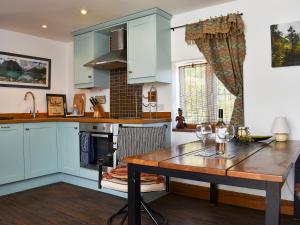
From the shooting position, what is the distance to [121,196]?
10.5 feet

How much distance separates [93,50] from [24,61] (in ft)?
3.82

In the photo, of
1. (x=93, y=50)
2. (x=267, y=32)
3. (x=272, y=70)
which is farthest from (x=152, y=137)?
(x=93, y=50)

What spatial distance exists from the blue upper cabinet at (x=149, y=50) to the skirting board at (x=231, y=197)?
1395mm

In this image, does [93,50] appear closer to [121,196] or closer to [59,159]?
[59,159]

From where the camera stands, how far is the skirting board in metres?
2.64

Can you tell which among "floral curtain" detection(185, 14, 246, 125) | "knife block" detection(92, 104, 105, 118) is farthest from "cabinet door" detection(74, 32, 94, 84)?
"floral curtain" detection(185, 14, 246, 125)

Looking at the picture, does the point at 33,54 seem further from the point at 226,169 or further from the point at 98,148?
the point at 226,169

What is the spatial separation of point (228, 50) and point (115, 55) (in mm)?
1529

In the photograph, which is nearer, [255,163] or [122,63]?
[255,163]

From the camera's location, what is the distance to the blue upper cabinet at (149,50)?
319 cm

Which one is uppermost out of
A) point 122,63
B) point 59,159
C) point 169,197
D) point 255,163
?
point 122,63

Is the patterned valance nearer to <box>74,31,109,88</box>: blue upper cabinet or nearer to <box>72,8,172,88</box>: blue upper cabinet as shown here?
<box>72,8,172,88</box>: blue upper cabinet

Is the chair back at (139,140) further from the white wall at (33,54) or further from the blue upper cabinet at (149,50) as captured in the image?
the white wall at (33,54)

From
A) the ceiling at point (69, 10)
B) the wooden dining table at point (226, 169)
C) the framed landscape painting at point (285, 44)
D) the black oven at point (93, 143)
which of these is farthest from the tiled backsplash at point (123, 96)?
the wooden dining table at point (226, 169)
